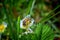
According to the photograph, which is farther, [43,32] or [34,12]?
[34,12]

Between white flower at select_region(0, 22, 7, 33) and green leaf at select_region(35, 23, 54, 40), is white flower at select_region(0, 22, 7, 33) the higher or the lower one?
the higher one

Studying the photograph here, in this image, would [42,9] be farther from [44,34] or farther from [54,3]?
[44,34]

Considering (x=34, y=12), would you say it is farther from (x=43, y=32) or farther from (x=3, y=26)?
(x=43, y=32)

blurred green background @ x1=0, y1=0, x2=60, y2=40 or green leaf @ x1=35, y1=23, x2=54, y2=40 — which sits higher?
blurred green background @ x1=0, y1=0, x2=60, y2=40

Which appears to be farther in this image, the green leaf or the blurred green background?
the blurred green background

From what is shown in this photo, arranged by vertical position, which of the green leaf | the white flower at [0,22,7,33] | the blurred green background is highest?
the blurred green background

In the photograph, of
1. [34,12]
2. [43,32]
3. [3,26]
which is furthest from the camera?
[34,12]

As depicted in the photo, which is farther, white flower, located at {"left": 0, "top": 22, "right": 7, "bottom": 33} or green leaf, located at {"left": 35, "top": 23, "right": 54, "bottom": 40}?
white flower, located at {"left": 0, "top": 22, "right": 7, "bottom": 33}

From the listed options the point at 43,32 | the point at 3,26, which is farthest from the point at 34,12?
the point at 43,32

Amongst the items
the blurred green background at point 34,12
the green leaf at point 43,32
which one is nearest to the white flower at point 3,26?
the blurred green background at point 34,12

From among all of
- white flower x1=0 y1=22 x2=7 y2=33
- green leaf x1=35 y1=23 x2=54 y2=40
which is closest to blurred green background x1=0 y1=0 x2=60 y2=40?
white flower x1=0 y1=22 x2=7 y2=33

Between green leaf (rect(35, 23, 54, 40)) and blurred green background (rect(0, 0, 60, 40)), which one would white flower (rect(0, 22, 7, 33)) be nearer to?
blurred green background (rect(0, 0, 60, 40))
